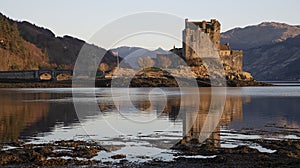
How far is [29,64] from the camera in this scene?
144 metres

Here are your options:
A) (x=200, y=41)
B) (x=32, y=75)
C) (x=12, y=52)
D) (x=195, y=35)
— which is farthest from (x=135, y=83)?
(x=12, y=52)

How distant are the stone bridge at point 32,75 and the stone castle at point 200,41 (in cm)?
3515

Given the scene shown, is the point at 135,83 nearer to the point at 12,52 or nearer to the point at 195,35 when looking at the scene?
the point at 195,35

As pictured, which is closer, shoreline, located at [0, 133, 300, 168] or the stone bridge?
shoreline, located at [0, 133, 300, 168]

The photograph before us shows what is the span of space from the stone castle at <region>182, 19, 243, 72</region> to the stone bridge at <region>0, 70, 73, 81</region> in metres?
35.2

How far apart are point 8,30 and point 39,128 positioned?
123 m

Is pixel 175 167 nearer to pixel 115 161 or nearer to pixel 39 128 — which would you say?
pixel 115 161

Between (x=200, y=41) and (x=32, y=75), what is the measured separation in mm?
49753

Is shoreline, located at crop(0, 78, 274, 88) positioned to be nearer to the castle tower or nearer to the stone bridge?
the stone bridge

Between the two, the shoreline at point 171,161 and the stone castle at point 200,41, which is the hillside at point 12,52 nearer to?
the stone castle at point 200,41

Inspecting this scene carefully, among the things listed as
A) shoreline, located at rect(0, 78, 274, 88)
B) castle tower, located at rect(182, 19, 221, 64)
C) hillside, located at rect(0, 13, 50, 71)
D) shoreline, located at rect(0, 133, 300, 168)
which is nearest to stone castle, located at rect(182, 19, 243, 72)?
castle tower, located at rect(182, 19, 221, 64)

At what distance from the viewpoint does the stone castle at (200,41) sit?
130 metres

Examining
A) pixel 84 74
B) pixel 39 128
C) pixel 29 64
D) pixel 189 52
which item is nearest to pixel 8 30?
pixel 29 64

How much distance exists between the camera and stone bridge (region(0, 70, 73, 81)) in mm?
112887
